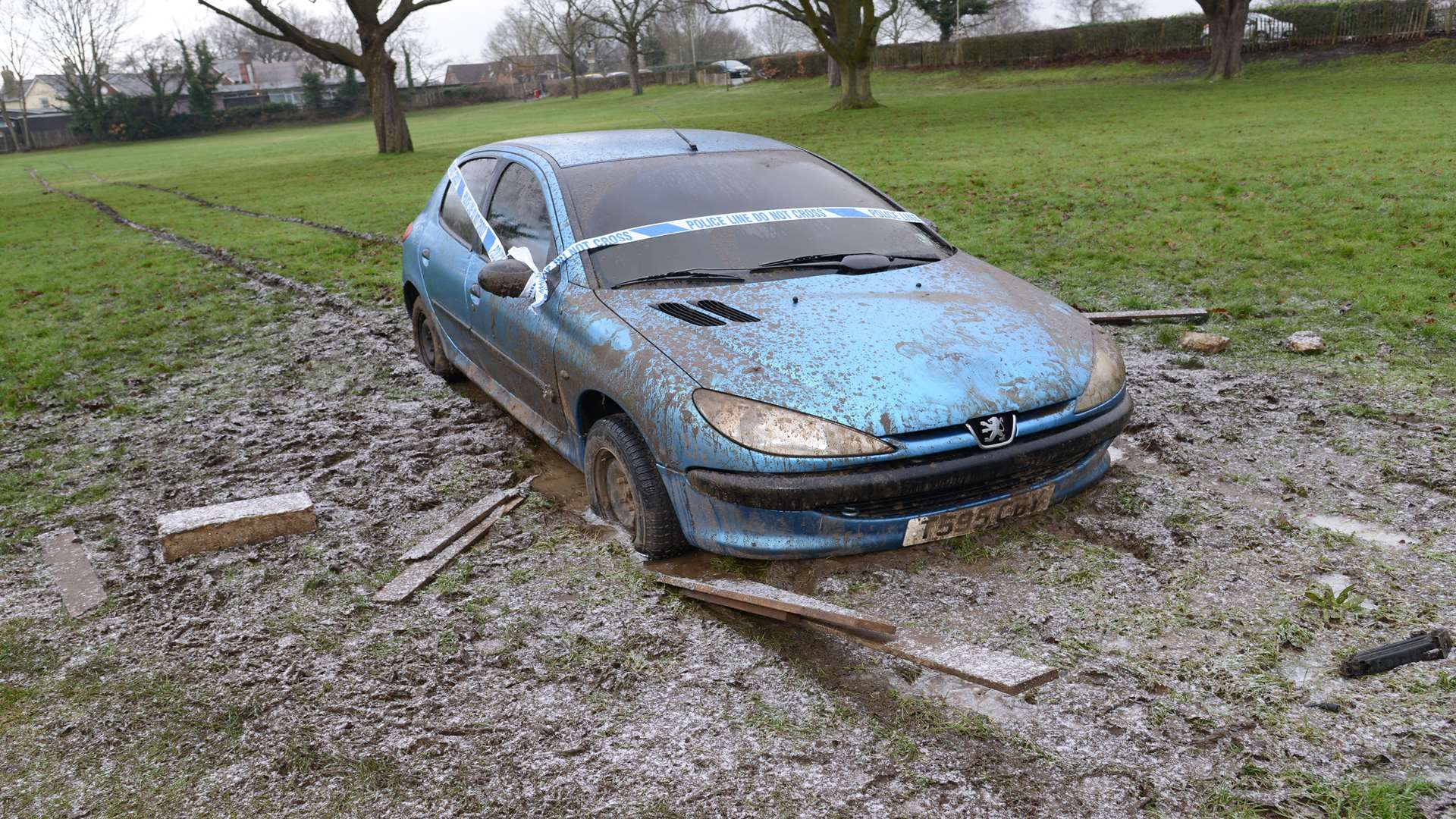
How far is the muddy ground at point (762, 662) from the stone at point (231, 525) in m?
0.07

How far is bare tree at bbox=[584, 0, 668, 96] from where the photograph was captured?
64250 millimetres

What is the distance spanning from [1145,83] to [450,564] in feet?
120

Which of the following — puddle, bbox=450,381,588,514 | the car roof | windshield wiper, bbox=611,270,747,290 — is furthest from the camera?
the car roof

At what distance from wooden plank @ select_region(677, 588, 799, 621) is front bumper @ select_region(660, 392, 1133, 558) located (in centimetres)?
16

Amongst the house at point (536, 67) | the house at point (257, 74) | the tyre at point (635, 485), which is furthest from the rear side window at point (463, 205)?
the house at point (257, 74)

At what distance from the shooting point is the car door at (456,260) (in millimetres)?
5379

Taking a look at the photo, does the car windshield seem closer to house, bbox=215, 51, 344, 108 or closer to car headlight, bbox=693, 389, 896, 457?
car headlight, bbox=693, 389, 896, 457

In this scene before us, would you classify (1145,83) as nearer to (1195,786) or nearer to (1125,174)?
(1125,174)

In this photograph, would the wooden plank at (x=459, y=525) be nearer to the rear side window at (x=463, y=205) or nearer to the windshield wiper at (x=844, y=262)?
the rear side window at (x=463, y=205)

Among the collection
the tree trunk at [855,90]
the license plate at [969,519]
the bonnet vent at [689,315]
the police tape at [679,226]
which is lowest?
the license plate at [969,519]

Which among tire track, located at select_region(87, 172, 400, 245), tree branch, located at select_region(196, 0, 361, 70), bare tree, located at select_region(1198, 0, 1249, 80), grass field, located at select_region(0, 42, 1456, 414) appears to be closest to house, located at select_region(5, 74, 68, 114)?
grass field, located at select_region(0, 42, 1456, 414)

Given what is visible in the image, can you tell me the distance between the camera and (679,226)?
15.0 feet

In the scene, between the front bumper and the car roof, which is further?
the car roof

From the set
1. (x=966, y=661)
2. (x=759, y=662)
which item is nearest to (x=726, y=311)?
(x=759, y=662)
